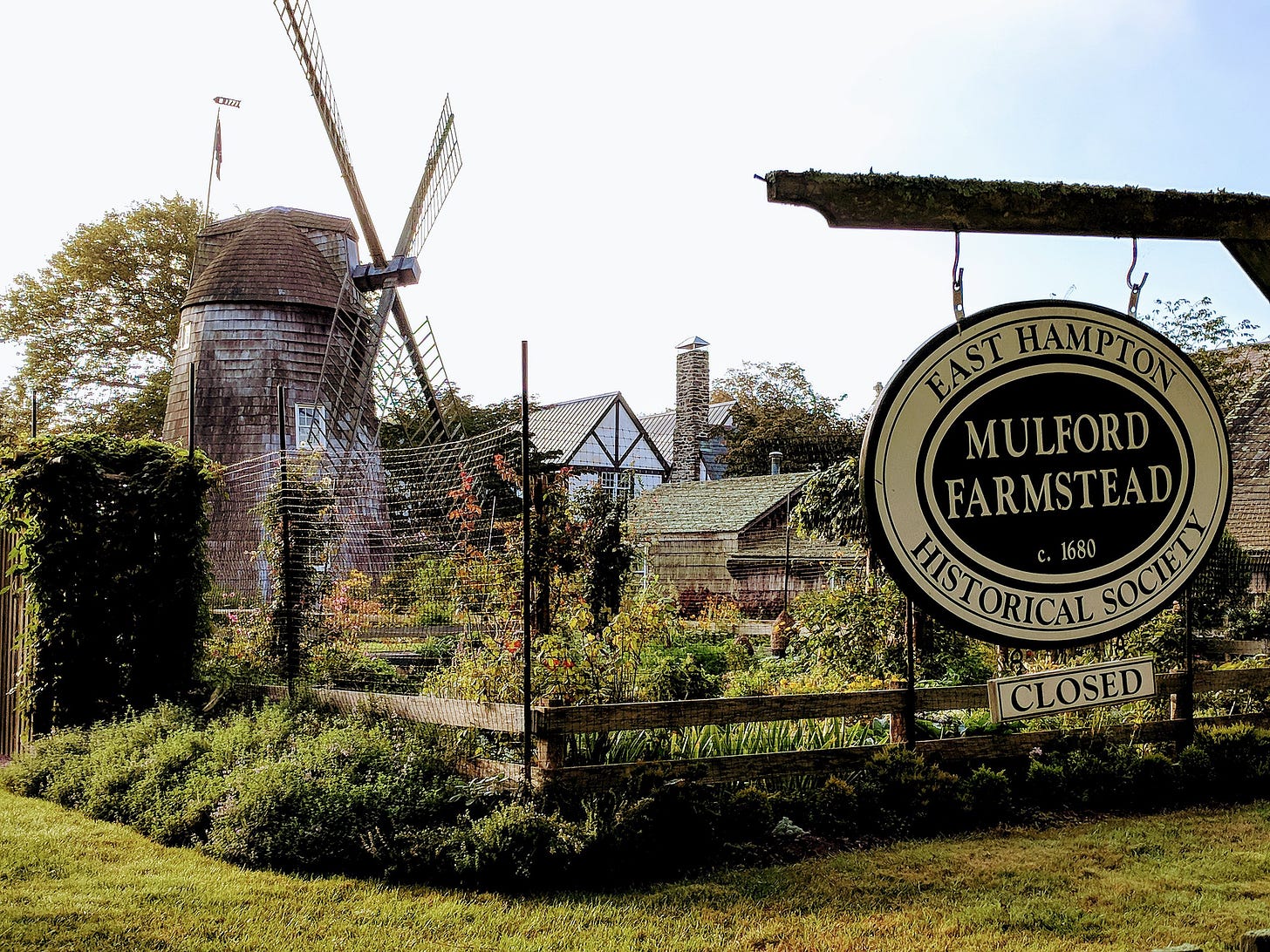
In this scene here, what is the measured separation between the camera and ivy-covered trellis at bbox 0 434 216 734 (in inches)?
313

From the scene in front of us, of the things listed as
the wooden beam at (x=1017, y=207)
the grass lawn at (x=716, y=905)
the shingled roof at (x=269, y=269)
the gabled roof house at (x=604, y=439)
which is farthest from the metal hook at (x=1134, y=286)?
the gabled roof house at (x=604, y=439)

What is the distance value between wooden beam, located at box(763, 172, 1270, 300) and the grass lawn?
128 inches

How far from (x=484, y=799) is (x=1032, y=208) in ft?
14.7

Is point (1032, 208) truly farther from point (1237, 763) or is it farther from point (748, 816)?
point (1237, 763)

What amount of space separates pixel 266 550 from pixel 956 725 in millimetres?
6022

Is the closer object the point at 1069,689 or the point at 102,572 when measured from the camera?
the point at 1069,689

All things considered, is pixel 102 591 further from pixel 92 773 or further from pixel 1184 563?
pixel 1184 563

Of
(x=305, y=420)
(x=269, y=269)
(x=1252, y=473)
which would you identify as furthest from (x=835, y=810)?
(x=269, y=269)

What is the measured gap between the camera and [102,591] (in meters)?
8.09

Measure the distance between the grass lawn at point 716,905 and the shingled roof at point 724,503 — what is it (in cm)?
1491

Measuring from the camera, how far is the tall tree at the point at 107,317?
107ft

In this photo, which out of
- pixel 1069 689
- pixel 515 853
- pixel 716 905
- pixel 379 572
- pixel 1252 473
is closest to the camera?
pixel 1069 689

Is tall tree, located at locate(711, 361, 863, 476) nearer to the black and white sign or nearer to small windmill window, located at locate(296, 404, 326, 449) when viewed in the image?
small windmill window, located at locate(296, 404, 326, 449)

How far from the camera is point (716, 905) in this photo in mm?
4840
